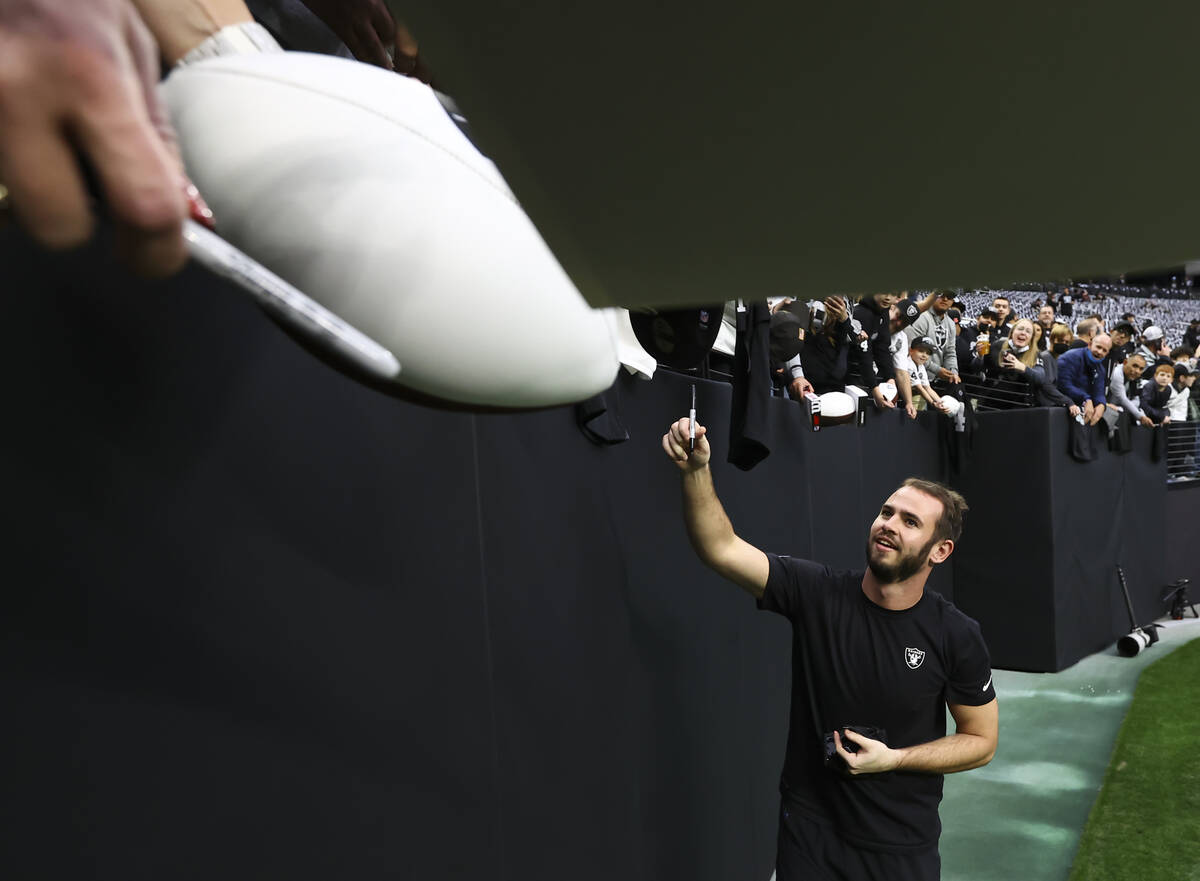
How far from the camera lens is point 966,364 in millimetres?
7797

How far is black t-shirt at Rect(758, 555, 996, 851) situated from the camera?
2.29 metres

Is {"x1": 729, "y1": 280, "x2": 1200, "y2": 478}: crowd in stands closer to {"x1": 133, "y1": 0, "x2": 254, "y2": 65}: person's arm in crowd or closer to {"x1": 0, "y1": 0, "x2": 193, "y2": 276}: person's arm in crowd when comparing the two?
{"x1": 133, "y1": 0, "x2": 254, "y2": 65}: person's arm in crowd

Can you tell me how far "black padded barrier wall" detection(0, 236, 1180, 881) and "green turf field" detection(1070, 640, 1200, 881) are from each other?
2.57m

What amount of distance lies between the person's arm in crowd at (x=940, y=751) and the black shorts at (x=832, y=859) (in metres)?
0.18

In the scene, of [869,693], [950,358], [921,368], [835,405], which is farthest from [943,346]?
[869,693]

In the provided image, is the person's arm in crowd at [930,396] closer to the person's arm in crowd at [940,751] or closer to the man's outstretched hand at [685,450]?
the person's arm in crowd at [940,751]

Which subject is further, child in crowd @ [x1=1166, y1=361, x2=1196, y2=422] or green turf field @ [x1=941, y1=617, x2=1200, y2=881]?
child in crowd @ [x1=1166, y1=361, x2=1196, y2=422]

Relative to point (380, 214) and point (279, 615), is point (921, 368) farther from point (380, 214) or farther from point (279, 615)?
point (380, 214)

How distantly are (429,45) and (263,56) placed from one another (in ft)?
1.06

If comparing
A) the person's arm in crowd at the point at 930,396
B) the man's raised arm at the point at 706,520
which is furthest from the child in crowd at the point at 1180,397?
the man's raised arm at the point at 706,520

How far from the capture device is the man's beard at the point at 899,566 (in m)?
2.46

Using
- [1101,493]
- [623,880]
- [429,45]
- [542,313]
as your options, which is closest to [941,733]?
[623,880]

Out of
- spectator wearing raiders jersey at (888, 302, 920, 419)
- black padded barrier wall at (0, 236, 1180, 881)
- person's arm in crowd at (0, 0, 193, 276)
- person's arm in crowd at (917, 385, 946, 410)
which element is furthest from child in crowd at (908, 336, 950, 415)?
person's arm in crowd at (0, 0, 193, 276)

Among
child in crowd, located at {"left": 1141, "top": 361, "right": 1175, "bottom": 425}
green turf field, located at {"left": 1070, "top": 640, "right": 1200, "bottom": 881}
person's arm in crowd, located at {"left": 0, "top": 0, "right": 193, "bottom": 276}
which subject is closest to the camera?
person's arm in crowd, located at {"left": 0, "top": 0, "right": 193, "bottom": 276}
